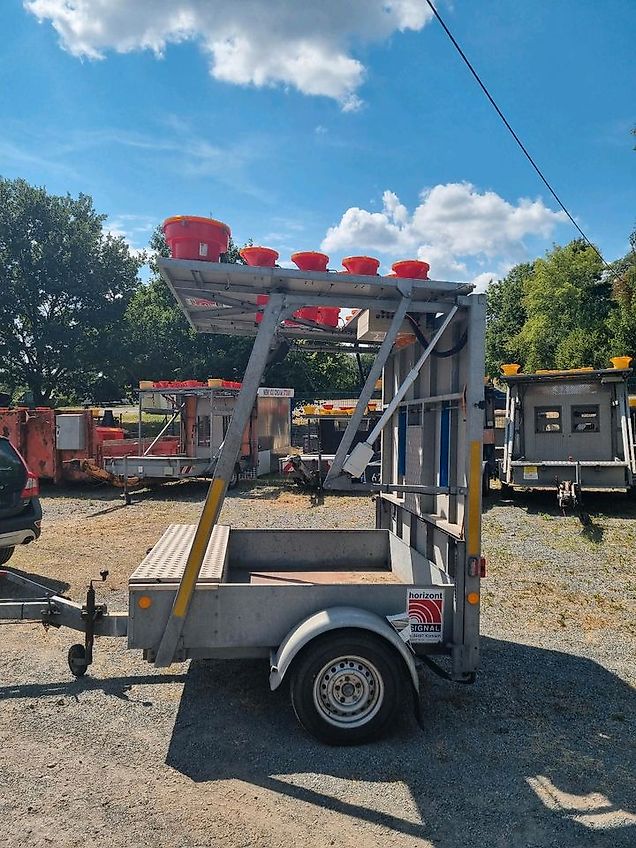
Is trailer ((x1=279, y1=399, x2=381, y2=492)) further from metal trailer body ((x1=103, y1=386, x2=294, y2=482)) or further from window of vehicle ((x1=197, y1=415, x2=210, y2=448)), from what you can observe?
window of vehicle ((x1=197, y1=415, x2=210, y2=448))

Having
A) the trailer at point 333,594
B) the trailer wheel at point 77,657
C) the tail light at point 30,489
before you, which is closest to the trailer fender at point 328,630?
the trailer at point 333,594

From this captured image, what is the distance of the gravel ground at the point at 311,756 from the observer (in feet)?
9.80

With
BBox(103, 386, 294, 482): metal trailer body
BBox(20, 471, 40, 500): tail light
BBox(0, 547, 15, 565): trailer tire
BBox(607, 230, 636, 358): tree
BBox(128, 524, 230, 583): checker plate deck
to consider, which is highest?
BBox(607, 230, 636, 358): tree

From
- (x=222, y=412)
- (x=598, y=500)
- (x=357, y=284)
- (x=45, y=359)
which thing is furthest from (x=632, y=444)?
(x=45, y=359)

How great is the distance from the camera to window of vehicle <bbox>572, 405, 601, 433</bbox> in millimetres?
13109

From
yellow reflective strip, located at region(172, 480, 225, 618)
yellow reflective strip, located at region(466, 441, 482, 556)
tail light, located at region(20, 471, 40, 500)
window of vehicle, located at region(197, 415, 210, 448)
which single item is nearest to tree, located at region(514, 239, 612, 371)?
window of vehicle, located at region(197, 415, 210, 448)

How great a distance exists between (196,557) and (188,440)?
1233 cm

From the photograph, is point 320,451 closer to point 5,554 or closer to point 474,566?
point 5,554

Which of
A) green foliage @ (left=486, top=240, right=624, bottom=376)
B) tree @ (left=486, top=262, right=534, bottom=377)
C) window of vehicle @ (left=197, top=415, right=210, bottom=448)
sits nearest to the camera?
window of vehicle @ (left=197, top=415, right=210, bottom=448)

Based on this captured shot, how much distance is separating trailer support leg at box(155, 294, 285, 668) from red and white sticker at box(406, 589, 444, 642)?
1.38 metres

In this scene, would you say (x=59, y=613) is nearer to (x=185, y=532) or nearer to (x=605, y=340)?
(x=185, y=532)

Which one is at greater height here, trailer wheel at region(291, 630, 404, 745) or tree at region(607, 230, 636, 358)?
tree at region(607, 230, 636, 358)

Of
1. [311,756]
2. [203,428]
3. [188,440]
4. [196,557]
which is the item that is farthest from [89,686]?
[188,440]

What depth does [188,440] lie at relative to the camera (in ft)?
51.5
